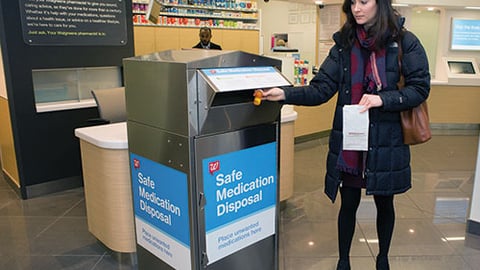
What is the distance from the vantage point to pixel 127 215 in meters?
2.43

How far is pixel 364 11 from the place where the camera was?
5.94ft

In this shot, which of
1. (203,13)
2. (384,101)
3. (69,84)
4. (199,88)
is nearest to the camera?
(199,88)

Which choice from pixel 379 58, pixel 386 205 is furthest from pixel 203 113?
pixel 386 205

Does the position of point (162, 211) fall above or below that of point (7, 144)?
above

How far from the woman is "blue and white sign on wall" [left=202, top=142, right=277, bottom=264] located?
29 centimetres

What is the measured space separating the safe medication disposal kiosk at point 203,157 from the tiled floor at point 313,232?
89 centimetres

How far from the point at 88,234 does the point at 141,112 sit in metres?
1.70

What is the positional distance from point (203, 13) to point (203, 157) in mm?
5752

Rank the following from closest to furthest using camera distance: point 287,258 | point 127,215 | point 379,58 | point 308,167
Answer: point 379,58 < point 127,215 < point 287,258 < point 308,167

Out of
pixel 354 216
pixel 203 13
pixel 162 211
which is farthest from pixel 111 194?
pixel 203 13

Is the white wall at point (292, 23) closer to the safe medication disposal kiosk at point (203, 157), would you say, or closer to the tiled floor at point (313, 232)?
the tiled floor at point (313, 232)

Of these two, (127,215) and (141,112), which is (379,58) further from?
(127,215)

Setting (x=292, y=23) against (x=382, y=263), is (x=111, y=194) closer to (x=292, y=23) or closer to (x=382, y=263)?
(x=382, y=263)

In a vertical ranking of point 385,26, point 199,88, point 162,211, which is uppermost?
point 385,26
